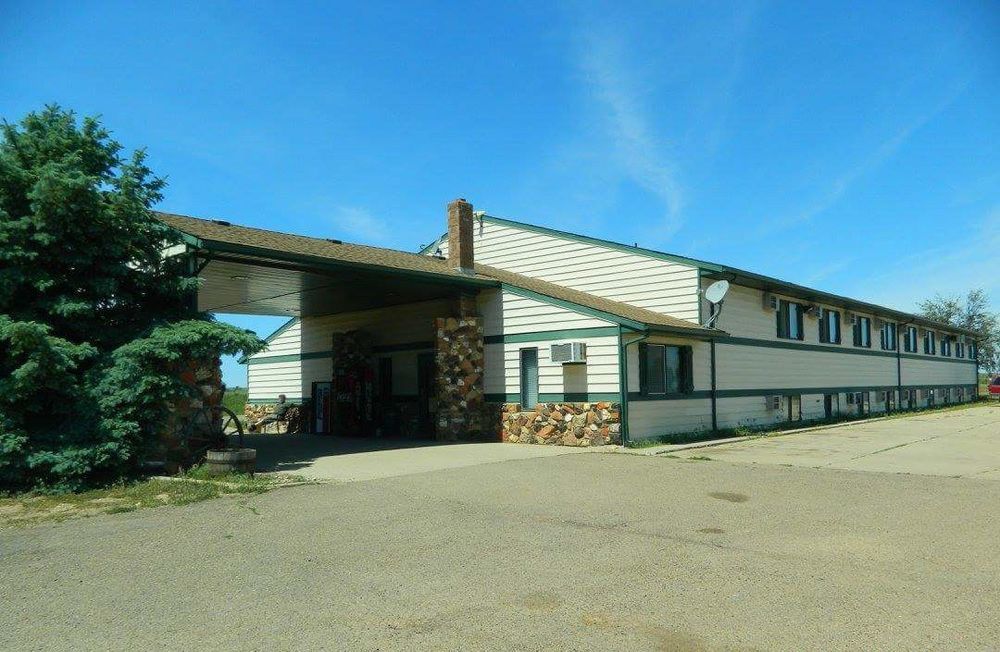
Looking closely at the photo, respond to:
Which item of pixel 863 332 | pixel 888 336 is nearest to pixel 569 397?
pixel 863 332

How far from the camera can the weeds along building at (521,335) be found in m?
16.2

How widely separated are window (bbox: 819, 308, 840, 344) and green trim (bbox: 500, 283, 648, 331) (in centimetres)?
1220

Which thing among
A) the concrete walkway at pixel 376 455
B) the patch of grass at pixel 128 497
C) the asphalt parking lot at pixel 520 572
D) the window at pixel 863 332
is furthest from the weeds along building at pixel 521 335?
the asphalt parking lot at pixel 520 572

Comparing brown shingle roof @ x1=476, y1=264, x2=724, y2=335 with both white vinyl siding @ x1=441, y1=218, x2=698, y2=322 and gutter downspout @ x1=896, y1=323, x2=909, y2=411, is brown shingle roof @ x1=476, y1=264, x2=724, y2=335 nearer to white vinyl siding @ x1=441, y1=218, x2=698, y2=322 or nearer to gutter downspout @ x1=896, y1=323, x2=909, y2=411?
white vinyl siding @ x1=441, y1=218, x2=698, y2=322

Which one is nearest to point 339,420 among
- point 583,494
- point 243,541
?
point 583,494

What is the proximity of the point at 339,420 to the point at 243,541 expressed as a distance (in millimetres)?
15186

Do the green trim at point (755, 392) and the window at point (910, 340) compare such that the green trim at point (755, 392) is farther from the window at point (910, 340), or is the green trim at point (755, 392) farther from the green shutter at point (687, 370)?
the window at point (910, 340)

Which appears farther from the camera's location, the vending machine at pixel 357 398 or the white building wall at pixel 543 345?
the vending machine at pixel 357 398

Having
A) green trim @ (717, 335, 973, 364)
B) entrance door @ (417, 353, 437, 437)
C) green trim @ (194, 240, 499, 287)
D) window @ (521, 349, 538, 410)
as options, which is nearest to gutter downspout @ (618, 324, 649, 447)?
window @ (521, 349, 538, 410)

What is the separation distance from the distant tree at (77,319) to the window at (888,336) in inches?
1083

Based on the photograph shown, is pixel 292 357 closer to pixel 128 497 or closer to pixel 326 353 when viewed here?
pixel 326 353

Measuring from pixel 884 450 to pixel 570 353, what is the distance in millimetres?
6781

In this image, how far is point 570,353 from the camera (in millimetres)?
16453

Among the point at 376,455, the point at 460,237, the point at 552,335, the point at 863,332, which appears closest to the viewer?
the point at 376,455
